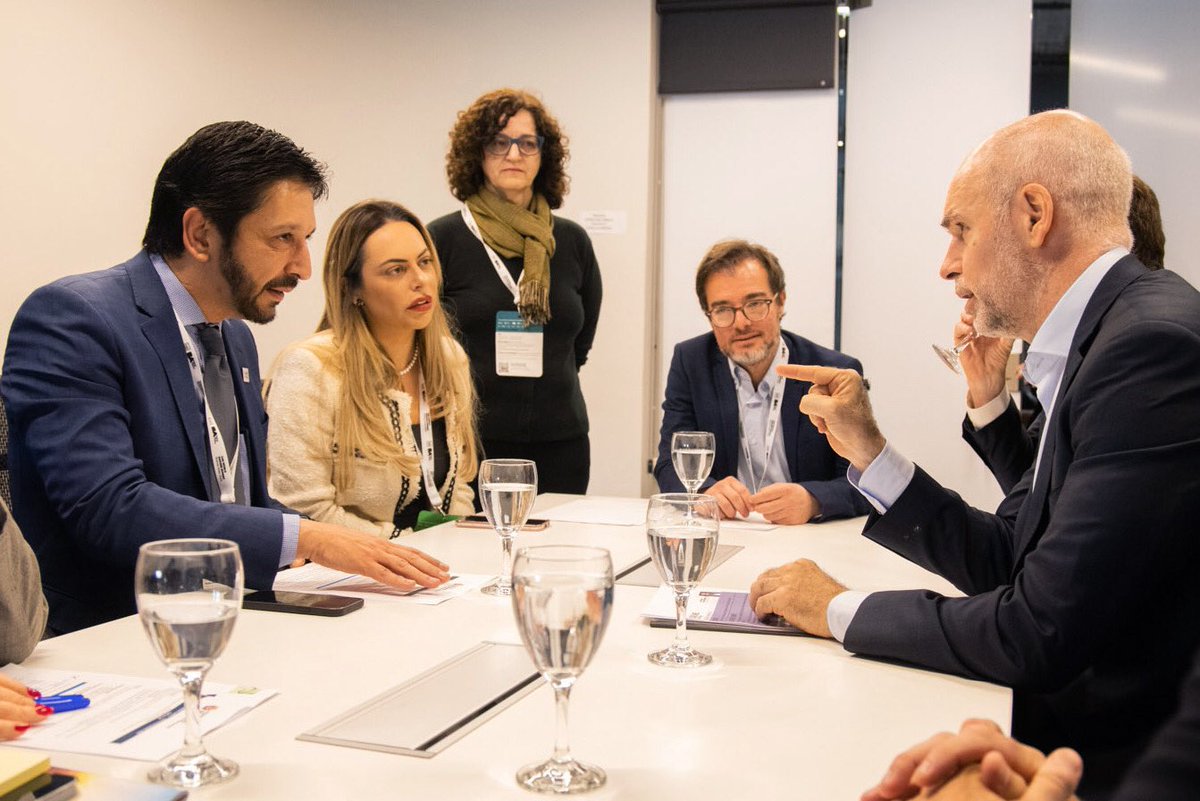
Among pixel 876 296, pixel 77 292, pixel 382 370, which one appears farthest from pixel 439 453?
pixel 876 296

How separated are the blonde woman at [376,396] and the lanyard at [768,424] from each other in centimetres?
Answer: 81

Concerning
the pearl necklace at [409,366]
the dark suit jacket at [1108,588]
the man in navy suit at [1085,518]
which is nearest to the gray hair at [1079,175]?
the man in navy suit at [1085,518]

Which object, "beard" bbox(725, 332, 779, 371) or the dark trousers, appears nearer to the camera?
"beard" bbox(725, 332, 779, 371)

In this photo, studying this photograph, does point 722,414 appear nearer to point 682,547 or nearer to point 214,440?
point 214,440

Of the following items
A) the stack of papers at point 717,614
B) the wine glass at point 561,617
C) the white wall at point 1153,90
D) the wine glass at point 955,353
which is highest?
the white wall at point 1153,90

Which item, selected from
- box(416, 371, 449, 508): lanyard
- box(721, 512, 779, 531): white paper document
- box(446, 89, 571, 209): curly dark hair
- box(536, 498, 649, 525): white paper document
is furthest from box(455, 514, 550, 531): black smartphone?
box(446, 89, 571, 209): curly dark hair

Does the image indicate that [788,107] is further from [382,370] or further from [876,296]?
[382,370]

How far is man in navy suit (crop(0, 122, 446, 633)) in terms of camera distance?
5.72 ft

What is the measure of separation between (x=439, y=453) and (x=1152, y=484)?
1953 mm

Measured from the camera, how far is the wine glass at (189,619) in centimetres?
96

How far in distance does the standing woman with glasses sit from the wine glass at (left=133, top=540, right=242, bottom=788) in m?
2.69

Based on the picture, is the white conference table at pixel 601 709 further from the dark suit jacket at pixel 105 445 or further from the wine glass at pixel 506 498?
the dark suit jacket at pixel 105 445

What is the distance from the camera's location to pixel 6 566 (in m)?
1.33

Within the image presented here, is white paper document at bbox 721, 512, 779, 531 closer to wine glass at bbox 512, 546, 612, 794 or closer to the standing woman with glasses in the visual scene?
the standing woman with glasses
